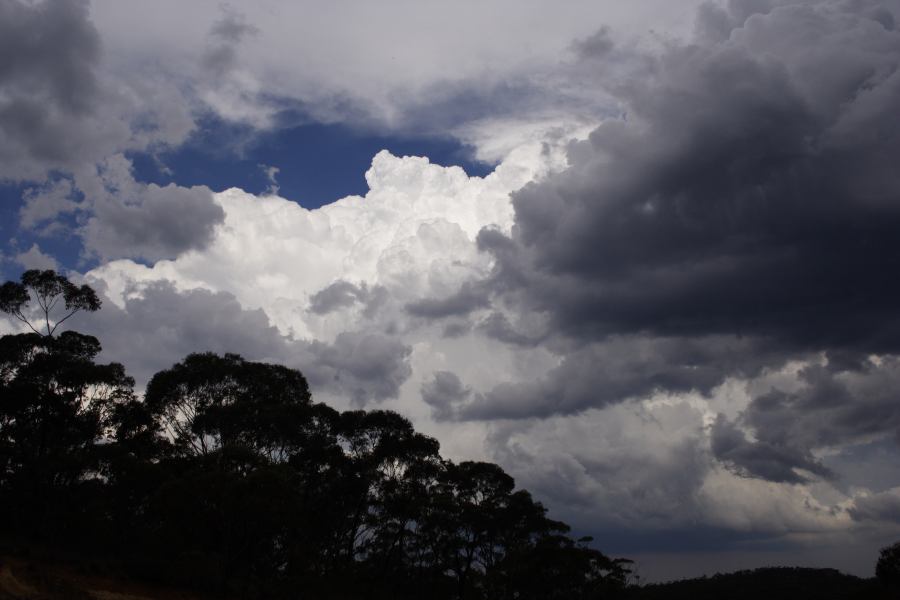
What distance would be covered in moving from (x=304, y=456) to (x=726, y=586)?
9318 centimetres

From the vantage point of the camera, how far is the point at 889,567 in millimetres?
64938

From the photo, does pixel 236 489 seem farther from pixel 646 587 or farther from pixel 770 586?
pixel 770 586

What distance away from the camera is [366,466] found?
169 feet

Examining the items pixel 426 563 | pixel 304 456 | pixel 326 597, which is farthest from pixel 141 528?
pixel 426 563

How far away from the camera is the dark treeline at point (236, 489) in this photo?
39.2m

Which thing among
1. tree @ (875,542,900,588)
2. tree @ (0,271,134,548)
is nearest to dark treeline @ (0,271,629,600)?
tree @ (0,271,134,548)

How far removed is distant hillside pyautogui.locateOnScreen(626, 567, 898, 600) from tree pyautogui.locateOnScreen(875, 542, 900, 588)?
22.9m

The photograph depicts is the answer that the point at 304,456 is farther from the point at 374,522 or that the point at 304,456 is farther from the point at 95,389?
the point at 95,389

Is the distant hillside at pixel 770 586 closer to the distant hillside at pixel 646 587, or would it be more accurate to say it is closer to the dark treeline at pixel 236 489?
the distant hillside at pixel 646 587

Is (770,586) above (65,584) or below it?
above

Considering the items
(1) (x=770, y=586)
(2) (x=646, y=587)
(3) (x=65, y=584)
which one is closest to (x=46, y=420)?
(3) (x=65, y=584)

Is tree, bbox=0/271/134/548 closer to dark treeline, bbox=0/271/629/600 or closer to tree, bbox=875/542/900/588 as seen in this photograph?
dark treeline, bbox=0/271/629/600

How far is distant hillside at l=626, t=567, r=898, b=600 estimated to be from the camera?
103m

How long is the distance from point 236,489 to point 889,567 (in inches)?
2308
